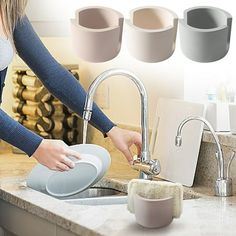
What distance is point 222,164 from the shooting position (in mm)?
2264

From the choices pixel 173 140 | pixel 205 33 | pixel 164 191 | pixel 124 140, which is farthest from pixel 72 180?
pixel 164 191

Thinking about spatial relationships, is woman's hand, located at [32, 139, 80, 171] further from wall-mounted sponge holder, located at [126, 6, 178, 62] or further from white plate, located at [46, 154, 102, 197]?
wall-mounted sponge holder, located at [126, 6, 178, 62]

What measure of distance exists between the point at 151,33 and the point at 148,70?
0.30 m

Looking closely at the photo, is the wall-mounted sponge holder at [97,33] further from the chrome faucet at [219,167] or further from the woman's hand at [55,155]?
the woman's hand at [55,155]

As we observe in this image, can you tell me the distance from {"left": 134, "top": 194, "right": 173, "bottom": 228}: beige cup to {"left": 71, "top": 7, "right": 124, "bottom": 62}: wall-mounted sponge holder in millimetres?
998

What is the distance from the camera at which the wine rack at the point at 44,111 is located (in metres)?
3.30

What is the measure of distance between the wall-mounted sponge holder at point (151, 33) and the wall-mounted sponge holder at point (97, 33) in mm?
52

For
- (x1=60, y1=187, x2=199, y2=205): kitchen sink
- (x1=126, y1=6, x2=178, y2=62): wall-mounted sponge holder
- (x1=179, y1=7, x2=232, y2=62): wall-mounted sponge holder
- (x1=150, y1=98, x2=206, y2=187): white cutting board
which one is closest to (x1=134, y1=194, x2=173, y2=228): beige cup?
(x1=60, y1=187, x2=199, y2=205): kitchen sink

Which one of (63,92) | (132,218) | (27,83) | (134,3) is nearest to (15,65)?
(27,83)

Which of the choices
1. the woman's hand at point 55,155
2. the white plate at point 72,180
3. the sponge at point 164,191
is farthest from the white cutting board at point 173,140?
the sponge at point 164,191

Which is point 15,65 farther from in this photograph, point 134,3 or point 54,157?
point 54,157

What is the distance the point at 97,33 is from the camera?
8.79ft

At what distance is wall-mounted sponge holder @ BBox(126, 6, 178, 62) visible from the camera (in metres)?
2.58

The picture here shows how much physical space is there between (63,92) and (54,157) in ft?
1.09
